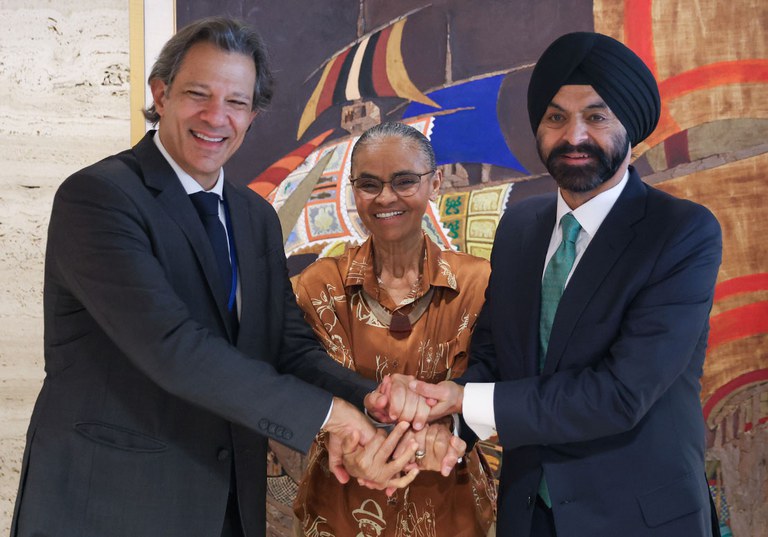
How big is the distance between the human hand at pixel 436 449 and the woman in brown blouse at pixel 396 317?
3 centimetres

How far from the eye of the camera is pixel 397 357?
2.48 metres

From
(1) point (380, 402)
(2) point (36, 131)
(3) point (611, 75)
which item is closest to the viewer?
(3) point (611, 75)

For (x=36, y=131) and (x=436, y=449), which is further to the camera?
(x=36, y=131)

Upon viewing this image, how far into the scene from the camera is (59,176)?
354 cm

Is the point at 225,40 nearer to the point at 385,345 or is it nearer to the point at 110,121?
the point at 385,345

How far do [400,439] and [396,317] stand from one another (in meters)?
0.39

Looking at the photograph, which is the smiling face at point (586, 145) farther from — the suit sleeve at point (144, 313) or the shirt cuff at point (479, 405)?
the suit sleeve at point (144, 313)

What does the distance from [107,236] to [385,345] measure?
38.6 inches

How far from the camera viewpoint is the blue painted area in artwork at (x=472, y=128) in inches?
131

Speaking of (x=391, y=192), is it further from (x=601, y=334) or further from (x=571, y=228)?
(x=601, y=334)

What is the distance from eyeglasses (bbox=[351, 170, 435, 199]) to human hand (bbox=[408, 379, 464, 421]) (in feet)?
2.19

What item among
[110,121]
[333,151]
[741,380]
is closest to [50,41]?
[110,121]

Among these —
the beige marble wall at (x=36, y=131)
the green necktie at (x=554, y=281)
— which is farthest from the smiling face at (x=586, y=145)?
the beige marble wall at (x=36, y=131)

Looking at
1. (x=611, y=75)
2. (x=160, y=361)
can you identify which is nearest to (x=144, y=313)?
(x=160, y=361)
